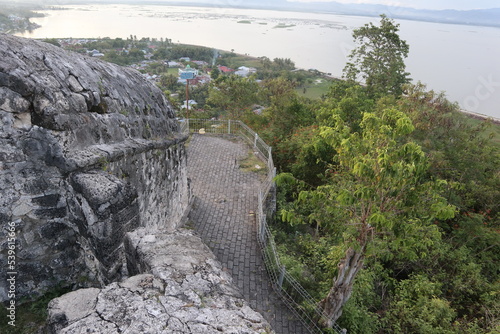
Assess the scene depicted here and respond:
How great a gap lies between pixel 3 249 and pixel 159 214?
3.16 metres

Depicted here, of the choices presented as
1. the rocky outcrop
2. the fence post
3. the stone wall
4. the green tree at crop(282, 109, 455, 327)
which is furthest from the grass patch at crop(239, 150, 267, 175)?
the rocky outcrop

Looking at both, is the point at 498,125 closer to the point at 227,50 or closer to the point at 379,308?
the point at 379,308

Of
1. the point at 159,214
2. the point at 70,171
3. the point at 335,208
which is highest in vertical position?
the point at 70,171

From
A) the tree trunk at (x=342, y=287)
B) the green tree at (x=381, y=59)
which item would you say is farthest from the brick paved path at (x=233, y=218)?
the green tree at (x=381, y=59)

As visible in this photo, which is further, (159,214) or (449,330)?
(449,330)

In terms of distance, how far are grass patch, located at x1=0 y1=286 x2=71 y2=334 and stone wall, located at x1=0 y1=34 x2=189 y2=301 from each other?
0.36 feet

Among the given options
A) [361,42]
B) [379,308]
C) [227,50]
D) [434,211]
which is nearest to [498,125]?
[361,42]

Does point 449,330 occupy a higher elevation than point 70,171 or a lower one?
lower

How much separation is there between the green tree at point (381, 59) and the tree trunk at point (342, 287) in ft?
64.2

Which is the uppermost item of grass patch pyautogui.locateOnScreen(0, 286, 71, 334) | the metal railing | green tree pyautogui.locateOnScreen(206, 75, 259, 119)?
grass patch pyautogui.locateOnScreen(0, 286, 71, 334)

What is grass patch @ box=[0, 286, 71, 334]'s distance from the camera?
9.30 feet

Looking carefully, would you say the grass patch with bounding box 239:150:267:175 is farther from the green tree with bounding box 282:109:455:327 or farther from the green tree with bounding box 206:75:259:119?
the green tree with bounding box 206:75:259:119

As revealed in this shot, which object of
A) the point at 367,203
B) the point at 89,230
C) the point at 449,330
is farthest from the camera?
the point at 449,330

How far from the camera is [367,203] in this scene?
19.4 feet
